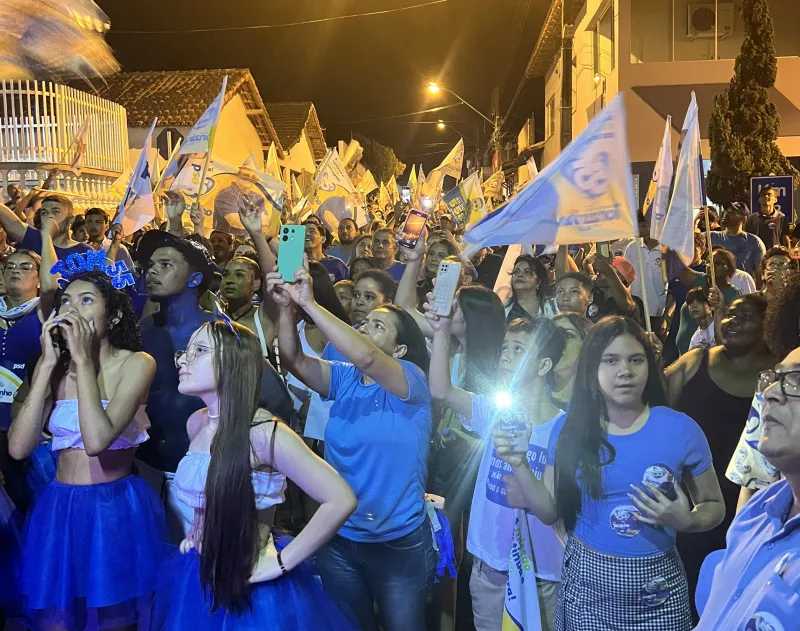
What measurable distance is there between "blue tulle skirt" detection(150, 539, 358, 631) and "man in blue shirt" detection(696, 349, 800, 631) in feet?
4.69

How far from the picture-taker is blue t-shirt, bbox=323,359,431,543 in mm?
3424

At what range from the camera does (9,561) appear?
359cm

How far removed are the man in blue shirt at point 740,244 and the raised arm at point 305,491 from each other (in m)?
7.04

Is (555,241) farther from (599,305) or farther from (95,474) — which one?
(599,305)

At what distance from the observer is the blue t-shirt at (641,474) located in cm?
284

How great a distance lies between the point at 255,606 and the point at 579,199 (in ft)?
8.29

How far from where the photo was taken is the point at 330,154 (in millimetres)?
13188

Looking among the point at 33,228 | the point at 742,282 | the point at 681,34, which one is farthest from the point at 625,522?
the point at 681,34

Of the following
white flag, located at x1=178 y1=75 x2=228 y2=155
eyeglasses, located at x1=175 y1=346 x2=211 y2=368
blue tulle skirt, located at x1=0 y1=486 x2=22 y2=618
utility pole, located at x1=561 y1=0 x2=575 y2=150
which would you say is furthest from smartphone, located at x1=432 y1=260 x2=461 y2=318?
utility pole, located at x1=561 y1=0 x2=575 y2=150

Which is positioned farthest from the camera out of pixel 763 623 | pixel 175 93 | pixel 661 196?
pixel 175 93

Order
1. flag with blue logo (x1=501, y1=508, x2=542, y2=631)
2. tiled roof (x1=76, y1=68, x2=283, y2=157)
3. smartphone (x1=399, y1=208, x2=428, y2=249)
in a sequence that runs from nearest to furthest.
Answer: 1. flag with blue logo (x1=501, y1=508, x2=542, y2=631)
2. smartphone (x1=399, y1=208, x2=428, y2=249)
3. tiled roof (x1=76, y1=68, x2=283, y2=157)

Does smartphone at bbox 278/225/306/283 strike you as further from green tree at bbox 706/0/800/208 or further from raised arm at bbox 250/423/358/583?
green tree at bbox 706/0/800/208

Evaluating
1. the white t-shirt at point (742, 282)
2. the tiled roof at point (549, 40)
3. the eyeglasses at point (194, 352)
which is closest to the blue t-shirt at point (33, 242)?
the eyeglasses at point (194, 352)

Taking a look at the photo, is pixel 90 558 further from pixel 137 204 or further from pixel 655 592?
pixel 137 204
